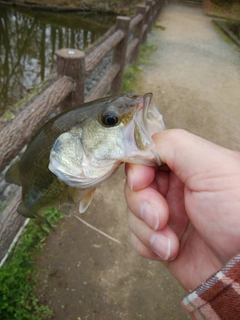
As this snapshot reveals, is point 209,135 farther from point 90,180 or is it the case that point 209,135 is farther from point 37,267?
point 90,180

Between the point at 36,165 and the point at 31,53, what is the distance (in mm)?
9037

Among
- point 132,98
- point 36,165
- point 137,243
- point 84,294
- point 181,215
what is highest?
point 132,98

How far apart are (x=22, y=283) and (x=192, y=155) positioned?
1.90 metres

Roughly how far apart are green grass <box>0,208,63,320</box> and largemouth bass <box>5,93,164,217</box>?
123cm

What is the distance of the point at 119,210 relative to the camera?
10.5 ft

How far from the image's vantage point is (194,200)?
3.84 ft

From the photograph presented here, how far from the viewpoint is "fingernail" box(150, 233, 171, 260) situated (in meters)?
1.23

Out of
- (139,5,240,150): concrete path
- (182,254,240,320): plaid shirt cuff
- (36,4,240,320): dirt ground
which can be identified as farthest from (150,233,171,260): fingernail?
(139,5,240,150): concrete path

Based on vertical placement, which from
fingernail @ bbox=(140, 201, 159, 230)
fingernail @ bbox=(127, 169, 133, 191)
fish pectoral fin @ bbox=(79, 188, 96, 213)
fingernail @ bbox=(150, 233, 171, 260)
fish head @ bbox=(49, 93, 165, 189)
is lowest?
fingernail @ bbox=(150, 233, 171, 260)

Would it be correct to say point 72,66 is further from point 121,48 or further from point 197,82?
point 197,82

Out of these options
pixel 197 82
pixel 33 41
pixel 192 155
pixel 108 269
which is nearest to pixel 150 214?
pixel 192 155

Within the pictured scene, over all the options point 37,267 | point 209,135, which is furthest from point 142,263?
point 209,135

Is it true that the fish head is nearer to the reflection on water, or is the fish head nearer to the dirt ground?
the dirt ground

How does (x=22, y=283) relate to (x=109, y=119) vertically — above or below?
below
